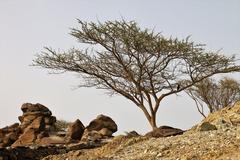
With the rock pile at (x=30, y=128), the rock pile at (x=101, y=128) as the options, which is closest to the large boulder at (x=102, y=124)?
the rock pile at (x=101, y=128)

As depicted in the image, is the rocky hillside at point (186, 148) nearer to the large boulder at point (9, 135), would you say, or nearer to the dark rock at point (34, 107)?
the large boulder at point (9, 135)

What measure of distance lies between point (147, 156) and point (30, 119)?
10.7 metres

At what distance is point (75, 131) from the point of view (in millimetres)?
17234

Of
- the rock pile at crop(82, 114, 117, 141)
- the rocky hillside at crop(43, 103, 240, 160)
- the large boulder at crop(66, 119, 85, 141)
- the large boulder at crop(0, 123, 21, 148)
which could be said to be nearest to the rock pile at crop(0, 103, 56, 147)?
the large boulder at crop(0, 123, 21, 148)

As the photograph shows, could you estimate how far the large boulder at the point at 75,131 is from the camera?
17047mm

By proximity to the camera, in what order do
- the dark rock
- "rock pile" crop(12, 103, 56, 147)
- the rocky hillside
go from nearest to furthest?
the rocky hillside, "rock pile" crop(12, 103, 56, 147), the dark rock

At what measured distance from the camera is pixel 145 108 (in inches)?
826

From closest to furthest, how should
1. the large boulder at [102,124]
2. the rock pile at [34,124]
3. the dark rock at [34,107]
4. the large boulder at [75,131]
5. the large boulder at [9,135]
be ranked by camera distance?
the large boulder at [75,131]
the rock pile at [34,124]
the large boulder at [9,135]
the large boulder at [102,124]
the dark rock at [34,107]

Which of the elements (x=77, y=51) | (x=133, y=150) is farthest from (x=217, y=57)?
(x=133, y=150)

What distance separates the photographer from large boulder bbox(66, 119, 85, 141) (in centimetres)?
1705

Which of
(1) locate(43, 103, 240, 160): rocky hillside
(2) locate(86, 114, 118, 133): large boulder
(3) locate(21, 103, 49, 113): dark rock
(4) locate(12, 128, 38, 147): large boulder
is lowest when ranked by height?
(1) locate(43, 103, 240, 160): rocky hillside

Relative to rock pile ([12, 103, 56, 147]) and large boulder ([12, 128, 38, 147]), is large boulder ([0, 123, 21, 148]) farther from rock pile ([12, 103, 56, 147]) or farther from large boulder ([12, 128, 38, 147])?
large boulder ([12, 128, 38, 147])

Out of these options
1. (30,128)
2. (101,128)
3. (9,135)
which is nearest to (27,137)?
(30,128)

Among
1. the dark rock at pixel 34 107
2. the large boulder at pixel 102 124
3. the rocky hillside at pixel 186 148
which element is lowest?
the rocky hillside at pixel 186 148
